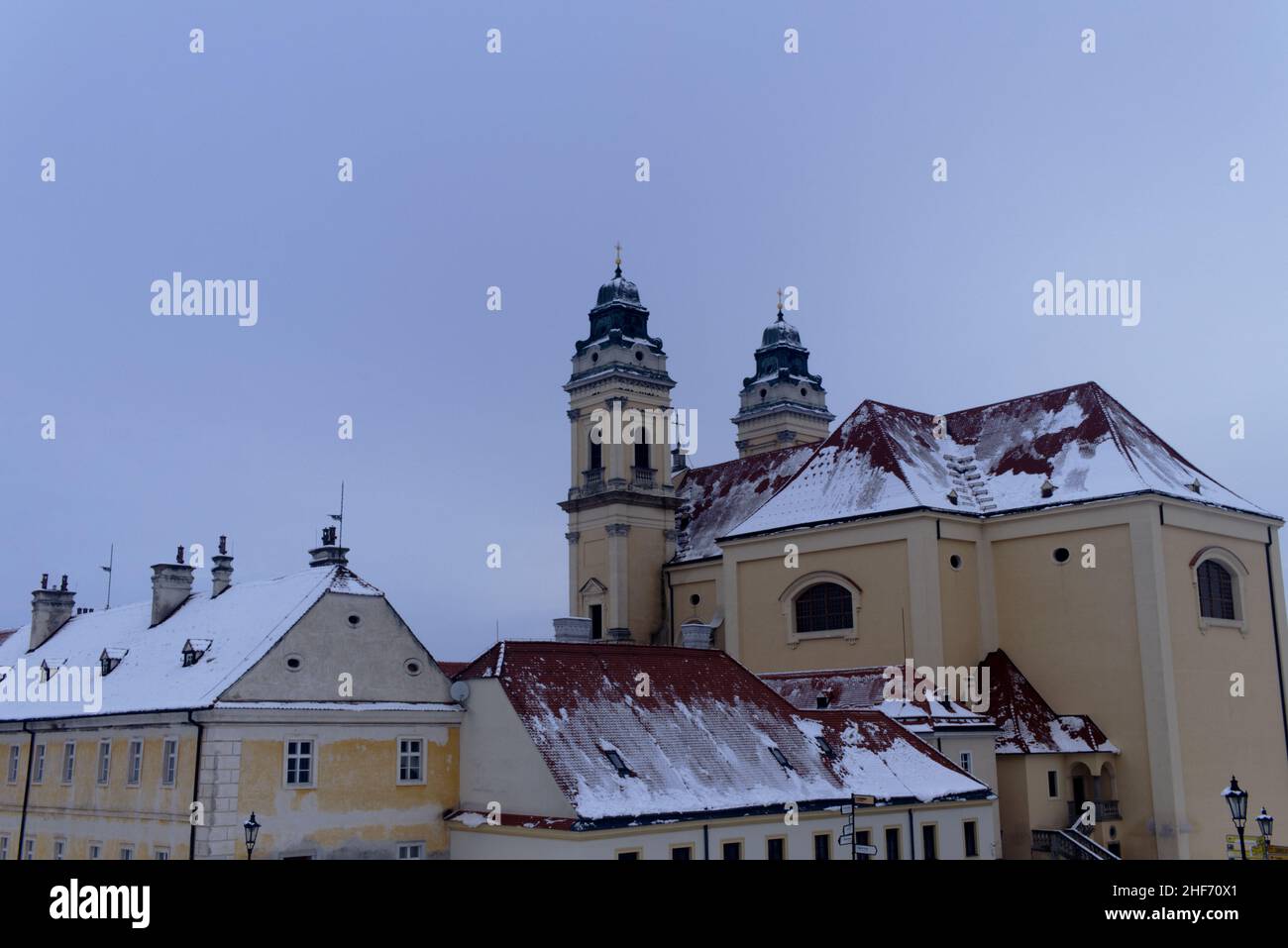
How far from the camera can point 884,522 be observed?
47906 millimetres

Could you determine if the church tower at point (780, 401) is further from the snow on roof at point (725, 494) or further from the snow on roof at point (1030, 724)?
the snow on roof at point (1030, 724)

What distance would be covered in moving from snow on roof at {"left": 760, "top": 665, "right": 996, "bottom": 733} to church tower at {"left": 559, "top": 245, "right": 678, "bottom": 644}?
1699 cm

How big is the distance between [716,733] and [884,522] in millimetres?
18430

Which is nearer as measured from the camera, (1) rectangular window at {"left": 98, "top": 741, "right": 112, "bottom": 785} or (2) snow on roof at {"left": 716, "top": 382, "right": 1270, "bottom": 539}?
(1) rectangular window at {"left": 98, "top": 741, "right": 112, "bottom": 785}

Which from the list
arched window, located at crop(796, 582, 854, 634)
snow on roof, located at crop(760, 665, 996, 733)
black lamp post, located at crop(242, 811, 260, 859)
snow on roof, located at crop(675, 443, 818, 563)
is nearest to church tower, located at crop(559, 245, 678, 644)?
snow on roof, located at crop(675, 443, 818, 563)

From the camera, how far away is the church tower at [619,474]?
65.9 meters

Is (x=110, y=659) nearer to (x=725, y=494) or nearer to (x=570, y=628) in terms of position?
(x=570, y=628)

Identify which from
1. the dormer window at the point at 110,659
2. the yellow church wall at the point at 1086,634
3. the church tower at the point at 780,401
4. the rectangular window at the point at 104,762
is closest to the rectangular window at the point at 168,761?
the rectangular window at the point at 104,762

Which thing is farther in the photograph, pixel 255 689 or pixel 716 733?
pixel 716 733

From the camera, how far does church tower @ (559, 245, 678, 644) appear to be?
6588cm

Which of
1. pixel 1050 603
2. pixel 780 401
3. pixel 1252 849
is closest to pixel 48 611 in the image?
A: pixel 1050 603

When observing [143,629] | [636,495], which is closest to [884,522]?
[636,495]

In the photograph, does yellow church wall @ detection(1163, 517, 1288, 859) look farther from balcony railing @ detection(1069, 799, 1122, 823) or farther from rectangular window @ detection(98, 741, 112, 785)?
rectangular window @ detection(98, 741, 112, 785)
